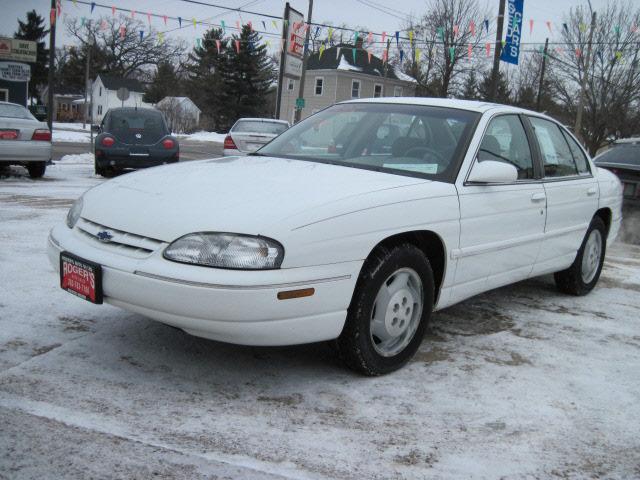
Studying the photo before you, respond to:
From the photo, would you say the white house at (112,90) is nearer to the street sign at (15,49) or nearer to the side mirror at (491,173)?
the street sign at (15,49)

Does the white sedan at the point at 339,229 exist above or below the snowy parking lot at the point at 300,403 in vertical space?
above

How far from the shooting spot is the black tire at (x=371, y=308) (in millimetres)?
3197

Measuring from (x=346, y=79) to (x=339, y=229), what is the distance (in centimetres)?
5445

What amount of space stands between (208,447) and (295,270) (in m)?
0.82

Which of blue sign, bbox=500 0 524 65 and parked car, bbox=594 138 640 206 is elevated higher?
blue sign, bbox=500 0 524 65

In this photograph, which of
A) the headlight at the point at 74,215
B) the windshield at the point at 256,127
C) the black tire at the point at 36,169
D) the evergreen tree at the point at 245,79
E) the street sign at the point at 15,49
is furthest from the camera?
the evergreen tree at the point at 245,79

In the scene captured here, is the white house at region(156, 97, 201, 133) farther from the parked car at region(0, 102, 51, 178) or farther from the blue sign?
the parked car at region(0, 102, 51, 178)

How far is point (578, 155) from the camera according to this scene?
541 cm

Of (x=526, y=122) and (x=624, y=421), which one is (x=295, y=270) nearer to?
(x=624, y=421)

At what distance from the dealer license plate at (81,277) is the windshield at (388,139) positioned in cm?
155

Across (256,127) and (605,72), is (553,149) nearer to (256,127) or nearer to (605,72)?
(256,127)

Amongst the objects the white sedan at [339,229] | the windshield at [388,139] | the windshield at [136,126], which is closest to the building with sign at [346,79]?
the windshield at [136,126]

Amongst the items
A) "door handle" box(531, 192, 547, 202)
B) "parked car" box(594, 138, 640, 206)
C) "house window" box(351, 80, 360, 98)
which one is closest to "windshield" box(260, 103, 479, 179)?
"door handle" box(531, 192, 547, 202)

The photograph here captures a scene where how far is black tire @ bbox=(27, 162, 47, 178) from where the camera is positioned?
12292 mm
